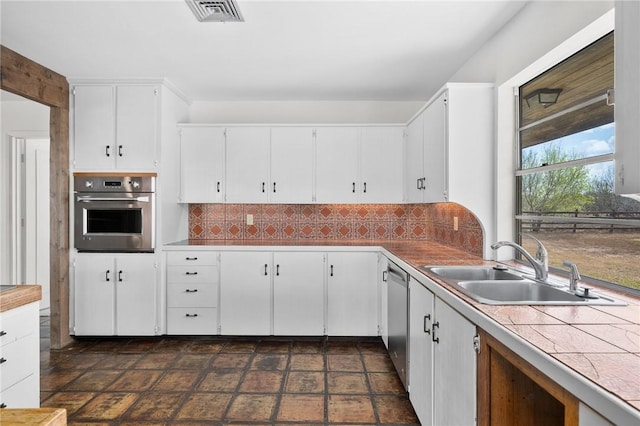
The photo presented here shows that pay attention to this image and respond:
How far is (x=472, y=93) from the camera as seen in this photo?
277 cm

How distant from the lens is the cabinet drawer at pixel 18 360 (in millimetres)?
1655

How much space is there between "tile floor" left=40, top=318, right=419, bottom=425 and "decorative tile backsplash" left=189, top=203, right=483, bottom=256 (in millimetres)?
1177

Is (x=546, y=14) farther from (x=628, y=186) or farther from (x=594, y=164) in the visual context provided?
(x=628, y=186)

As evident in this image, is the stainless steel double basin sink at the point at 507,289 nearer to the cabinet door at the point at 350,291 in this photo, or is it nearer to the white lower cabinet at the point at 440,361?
the white lower cabinet at the point at 440,361

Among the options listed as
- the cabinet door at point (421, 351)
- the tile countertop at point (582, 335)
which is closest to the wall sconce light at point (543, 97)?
the tile countertop at point (582, 335)

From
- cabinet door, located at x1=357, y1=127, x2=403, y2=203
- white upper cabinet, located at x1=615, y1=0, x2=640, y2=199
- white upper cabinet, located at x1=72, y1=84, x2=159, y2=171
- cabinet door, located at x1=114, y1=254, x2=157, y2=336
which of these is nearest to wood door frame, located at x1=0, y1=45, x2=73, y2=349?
white upper cabinet, located at x1=72, y1=84, x2=159, y2=171

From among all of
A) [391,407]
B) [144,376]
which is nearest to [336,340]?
[391,407]

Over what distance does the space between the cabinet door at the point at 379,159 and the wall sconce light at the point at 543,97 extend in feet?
5.17

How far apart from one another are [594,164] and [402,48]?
1641 millimetres

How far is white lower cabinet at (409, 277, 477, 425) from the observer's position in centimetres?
153

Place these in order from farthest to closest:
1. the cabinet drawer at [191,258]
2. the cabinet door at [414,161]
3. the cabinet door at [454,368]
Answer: the cabinet drawer at [191,258], the cabinet door at [414,161], the cabinet door at [454,368]

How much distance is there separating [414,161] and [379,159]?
455 mm

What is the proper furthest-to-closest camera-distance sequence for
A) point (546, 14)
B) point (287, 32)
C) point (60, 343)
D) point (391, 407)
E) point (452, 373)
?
point (60, 343), point (287, 32), point (391, 407), point (546, 14), point (452, 373)

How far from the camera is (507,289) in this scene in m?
2.02
